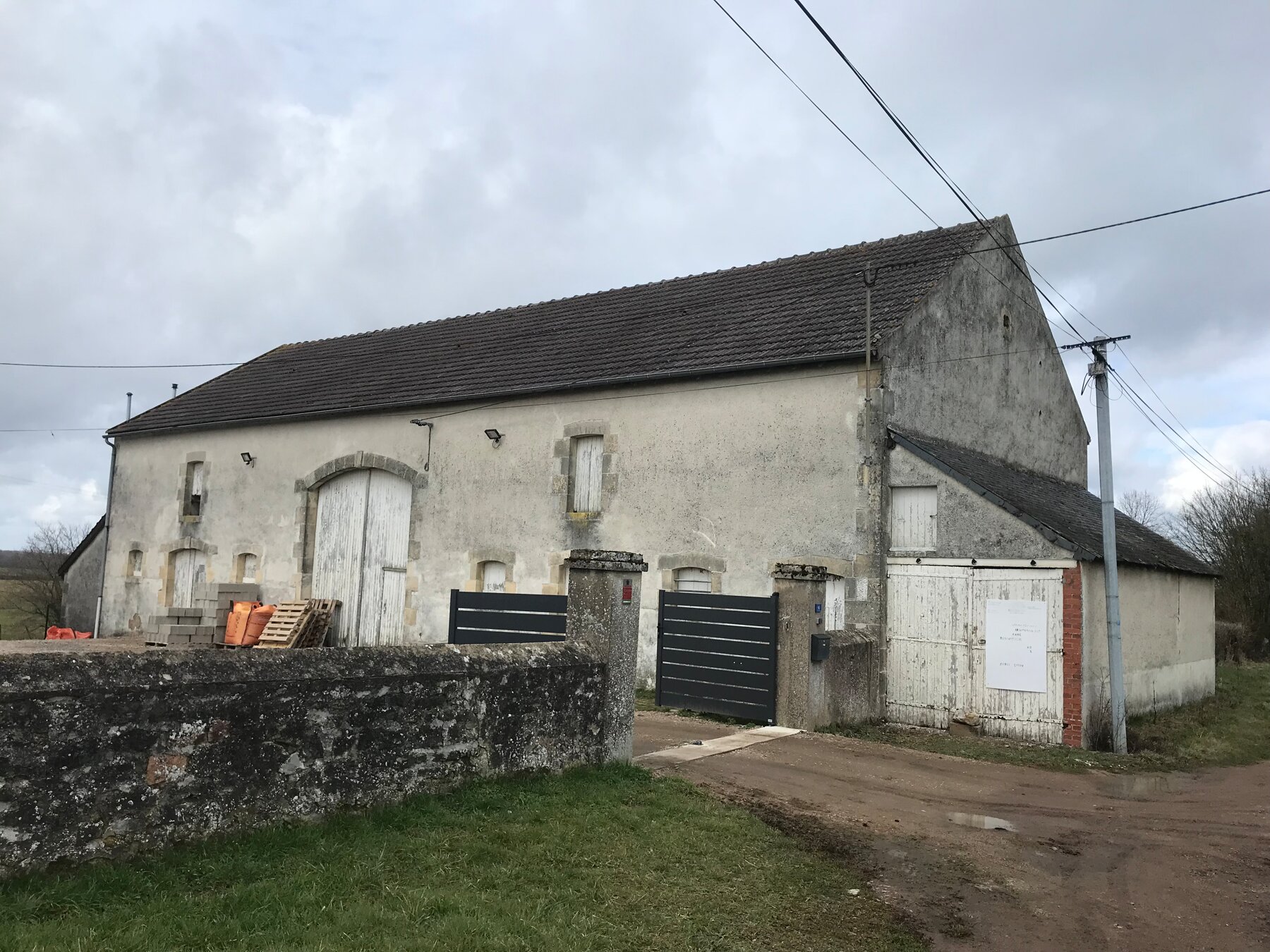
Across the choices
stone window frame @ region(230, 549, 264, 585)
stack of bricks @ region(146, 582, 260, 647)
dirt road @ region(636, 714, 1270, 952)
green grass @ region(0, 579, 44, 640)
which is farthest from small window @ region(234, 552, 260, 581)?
dirt road @ region(636, 714, 1270, 952)

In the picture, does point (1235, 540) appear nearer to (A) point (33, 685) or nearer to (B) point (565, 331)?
(B) point (565, 331)

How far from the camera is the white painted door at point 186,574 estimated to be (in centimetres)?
2288

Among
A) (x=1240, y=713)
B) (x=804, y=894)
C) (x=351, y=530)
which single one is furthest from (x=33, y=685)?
(x=1240, y=713)

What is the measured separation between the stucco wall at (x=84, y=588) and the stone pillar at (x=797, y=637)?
786 inches

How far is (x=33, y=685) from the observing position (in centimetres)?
445

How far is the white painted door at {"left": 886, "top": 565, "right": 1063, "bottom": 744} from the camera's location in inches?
482

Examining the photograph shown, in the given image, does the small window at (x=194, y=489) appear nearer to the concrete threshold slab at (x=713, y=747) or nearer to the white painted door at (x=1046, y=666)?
the concrete threshold slab at (x=713, y=747)

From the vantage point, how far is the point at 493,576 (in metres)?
17.9

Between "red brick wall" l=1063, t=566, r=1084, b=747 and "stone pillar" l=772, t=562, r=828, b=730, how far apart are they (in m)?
3.07

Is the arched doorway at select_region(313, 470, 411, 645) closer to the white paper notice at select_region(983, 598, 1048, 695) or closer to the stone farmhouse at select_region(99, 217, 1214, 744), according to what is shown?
the stone farmhouse at select_region(99, 217, 1214, 744)

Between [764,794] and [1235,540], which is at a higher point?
[1235,540]

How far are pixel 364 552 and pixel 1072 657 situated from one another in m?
13.6

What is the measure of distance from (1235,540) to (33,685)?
3407 cm

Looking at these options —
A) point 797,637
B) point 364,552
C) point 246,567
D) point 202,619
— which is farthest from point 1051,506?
point 246,567
